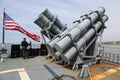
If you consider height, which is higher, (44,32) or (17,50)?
(44,32)

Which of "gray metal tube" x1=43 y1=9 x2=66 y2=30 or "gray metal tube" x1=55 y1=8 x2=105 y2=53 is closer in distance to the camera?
"gray metal tube" x1=55 y1=8 x2=105 y2=53

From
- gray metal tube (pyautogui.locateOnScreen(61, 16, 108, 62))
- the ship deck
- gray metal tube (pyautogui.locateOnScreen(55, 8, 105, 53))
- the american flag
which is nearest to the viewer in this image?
the ship deck

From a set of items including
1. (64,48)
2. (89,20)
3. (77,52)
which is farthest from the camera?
(89,20)

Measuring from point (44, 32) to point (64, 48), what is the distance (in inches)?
197

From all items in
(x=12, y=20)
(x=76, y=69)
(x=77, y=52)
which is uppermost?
(x=12, y=20)

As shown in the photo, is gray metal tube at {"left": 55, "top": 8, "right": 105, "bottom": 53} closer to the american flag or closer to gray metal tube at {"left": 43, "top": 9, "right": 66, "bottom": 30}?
gray metal tube at {"left": 43, "top": 9, "right": 66, "bottom": 30}

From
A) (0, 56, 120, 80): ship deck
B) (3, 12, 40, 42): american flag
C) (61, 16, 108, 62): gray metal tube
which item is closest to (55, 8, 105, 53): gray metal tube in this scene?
(61, 16, 108, 62): gray metal tube

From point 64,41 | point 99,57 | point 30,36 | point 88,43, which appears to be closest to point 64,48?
point 64,41

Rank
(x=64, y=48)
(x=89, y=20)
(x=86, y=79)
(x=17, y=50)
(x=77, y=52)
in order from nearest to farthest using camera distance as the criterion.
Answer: (x=86, y=79) → (x=64, y=48) → (x=77, y=52) → (x=89, y=20) → (x=17, y=50)

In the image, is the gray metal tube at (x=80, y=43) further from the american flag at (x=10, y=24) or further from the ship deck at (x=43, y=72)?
the american flag at (x=10, y=24)

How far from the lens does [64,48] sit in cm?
Result: 1033

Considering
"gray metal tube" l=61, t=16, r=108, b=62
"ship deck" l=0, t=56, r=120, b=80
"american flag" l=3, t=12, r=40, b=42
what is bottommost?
"ship deck" l=0, t=56, r=120, b=80

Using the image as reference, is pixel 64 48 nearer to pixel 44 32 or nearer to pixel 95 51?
pixel 95 51

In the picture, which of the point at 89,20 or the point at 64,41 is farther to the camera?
the point at 89,20
